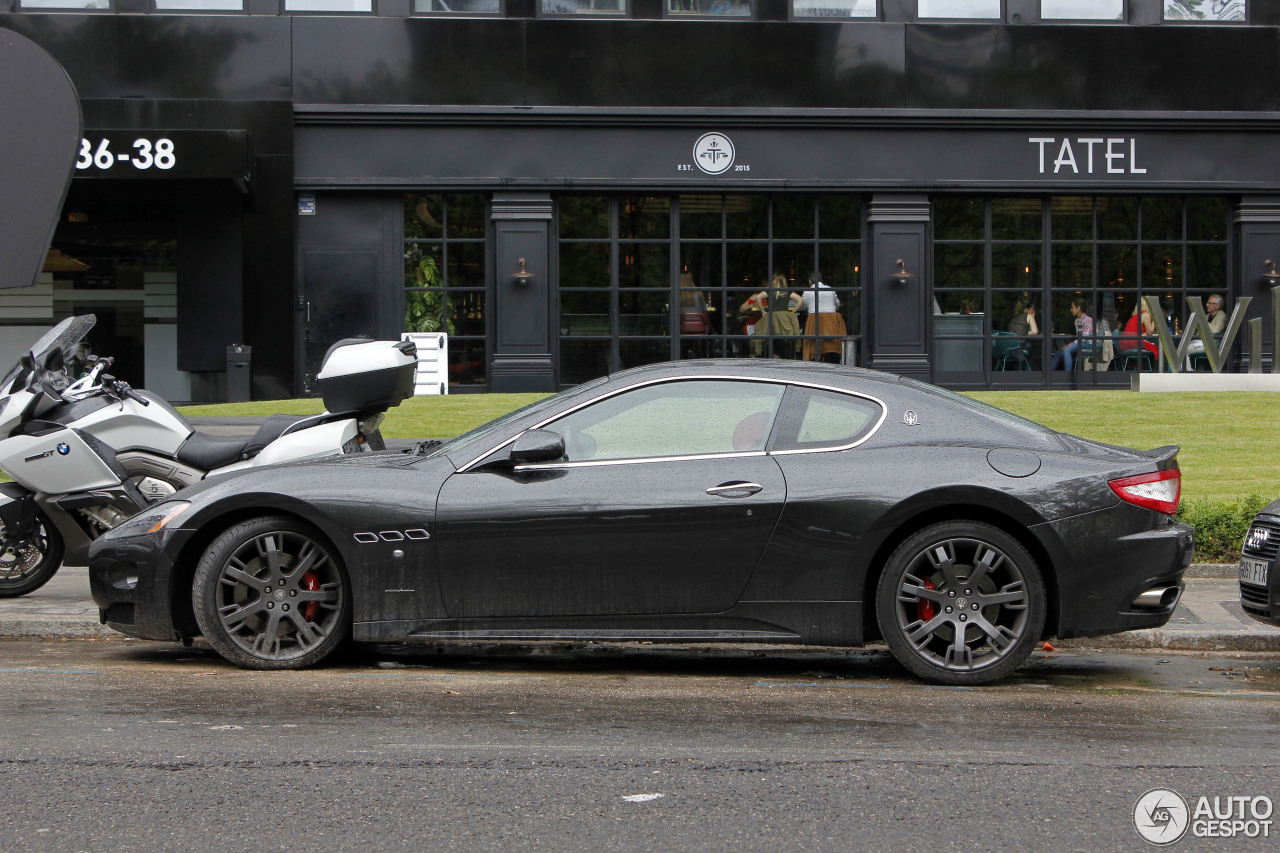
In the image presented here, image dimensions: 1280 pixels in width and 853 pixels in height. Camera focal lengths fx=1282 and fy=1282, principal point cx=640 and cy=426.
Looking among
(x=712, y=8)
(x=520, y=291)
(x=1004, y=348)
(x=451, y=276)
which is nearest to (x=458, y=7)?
(x=712, y=8)

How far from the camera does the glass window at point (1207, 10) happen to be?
21078 mm

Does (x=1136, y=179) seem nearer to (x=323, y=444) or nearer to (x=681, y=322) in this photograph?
(x=681, y=322)

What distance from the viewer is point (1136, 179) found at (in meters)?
20.9

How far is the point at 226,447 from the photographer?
7156 millimetres

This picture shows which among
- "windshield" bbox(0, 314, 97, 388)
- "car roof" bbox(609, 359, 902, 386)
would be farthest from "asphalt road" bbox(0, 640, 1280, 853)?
"windshield" bbox(0, 314, 97, 388)

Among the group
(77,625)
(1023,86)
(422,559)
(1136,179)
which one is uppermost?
(1023,86)

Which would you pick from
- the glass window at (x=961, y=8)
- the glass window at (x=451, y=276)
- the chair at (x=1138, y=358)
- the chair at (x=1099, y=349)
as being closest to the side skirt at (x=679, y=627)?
the glass window at (x=451, y=276)

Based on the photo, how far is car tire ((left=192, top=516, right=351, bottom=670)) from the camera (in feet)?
18.7

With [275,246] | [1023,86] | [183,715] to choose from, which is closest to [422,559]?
[183,715]

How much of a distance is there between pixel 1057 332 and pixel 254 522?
59.3 feet

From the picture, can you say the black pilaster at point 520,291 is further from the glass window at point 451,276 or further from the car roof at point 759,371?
the car roof at point 759,371

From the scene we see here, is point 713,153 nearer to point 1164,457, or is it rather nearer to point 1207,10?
point 1207,10

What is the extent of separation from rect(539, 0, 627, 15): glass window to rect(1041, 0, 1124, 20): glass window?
6.92m

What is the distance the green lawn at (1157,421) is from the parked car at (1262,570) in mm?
4324
